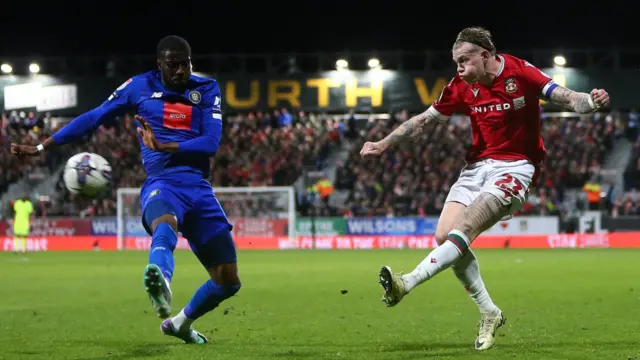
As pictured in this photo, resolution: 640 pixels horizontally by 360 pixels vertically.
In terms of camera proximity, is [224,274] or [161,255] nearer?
[161,255]

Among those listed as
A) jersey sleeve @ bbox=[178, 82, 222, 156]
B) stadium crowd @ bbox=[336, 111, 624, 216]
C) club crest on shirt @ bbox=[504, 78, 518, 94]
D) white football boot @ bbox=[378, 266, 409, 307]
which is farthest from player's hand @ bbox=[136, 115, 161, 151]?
stadium crowd @ bbox=[336, 111, 624, 216]

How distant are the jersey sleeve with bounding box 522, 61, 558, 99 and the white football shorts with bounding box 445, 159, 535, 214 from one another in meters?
0.61

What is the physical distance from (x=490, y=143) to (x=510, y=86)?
51 centimetres

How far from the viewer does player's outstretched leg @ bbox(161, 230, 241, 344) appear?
7.83m

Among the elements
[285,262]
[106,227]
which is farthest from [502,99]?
[106,227]

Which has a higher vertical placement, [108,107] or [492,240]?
[108,107]

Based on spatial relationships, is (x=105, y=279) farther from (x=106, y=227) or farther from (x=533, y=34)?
(x=533, y=34)

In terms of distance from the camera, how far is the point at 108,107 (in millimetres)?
7758

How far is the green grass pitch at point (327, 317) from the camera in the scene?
7.85 m

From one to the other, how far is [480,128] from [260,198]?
27128mm

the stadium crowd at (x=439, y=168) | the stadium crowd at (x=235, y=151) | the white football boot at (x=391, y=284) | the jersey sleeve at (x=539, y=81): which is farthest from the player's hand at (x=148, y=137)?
the stadium crowd at (x=235, y=151)

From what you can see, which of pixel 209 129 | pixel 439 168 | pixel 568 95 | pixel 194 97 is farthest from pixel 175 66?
pixel 439 168

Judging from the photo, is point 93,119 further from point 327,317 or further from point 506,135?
point 327,317

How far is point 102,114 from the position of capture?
7.73m
